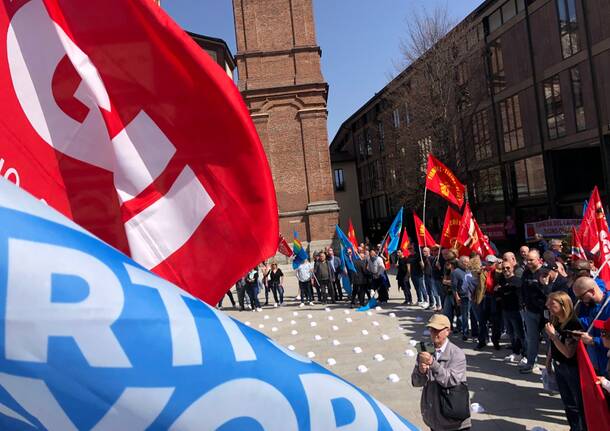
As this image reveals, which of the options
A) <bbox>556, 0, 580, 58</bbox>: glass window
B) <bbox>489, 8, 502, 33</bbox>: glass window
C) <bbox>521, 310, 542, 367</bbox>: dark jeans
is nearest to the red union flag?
<bbox>521, 310, 542, 367</bbox>: dark jeans

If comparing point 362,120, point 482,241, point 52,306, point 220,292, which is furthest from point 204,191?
point 362,120

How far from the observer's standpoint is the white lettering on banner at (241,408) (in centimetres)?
158

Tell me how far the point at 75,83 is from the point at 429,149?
88.2 ft

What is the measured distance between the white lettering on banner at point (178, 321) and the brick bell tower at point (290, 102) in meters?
27.9

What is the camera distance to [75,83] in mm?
2816

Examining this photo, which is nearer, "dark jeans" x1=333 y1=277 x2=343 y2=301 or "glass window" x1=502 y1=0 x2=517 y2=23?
"dark jeans" x1=333 y1=277 x2=343 y2=301

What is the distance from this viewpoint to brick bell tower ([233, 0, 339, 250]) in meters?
29.9

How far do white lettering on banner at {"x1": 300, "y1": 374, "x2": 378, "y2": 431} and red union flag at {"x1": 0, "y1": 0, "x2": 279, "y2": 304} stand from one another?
1218mm

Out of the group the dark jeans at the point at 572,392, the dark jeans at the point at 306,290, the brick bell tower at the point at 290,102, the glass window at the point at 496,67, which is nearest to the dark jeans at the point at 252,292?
the dark jeans at the point at 306,290

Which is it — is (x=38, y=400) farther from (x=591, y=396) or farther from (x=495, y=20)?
(x=495, y=20)

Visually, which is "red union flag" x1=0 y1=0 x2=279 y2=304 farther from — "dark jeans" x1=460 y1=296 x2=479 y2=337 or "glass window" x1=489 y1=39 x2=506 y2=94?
"glass window" x1=489 y1=39 x2=506 y2=94

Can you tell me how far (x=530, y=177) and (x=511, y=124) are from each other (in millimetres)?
3242

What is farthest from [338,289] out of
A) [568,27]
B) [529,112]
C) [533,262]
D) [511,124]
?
[511,124]

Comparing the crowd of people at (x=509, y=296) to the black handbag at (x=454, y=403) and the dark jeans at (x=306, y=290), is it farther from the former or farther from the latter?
the black handbag at (x=454, y=403)
